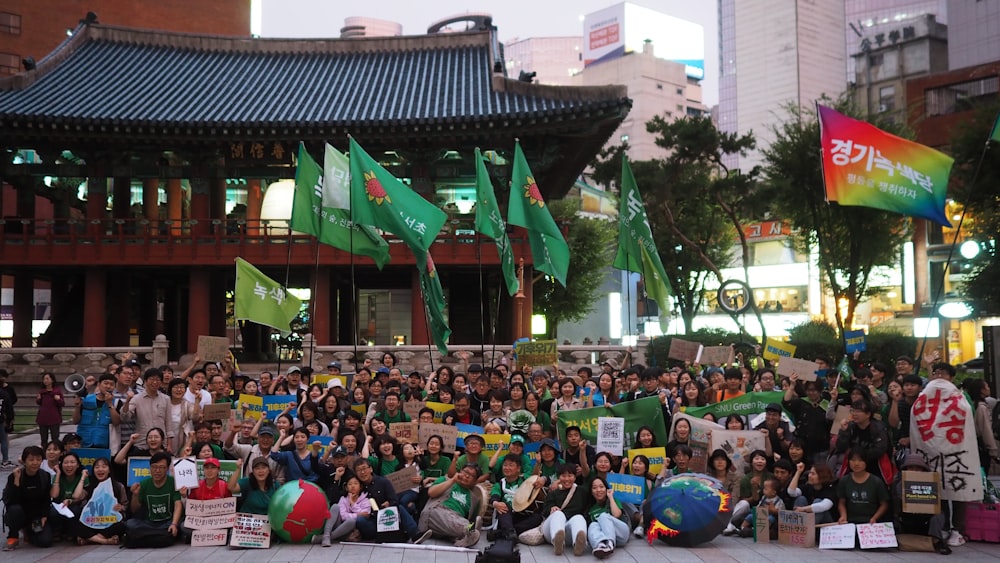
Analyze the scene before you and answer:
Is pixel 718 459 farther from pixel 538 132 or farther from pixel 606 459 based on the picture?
pixel 538 132

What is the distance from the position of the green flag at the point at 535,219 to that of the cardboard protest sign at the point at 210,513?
22.9 ft

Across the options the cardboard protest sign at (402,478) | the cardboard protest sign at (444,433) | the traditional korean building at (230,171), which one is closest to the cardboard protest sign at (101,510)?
the cardboard protest sign at (402,478)

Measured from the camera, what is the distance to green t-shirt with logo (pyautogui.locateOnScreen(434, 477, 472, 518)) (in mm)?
10930

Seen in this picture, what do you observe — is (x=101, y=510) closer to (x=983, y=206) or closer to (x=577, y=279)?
(x=983, y=206)

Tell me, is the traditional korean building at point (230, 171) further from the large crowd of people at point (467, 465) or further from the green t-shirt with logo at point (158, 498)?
the green t-shirt with logo at point (158, 498)

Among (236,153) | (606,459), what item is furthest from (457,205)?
(606,459)

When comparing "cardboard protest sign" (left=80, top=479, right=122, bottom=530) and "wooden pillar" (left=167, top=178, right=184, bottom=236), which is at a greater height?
"wooden pillar" (left=167, top=178, right=184, bottom=236)

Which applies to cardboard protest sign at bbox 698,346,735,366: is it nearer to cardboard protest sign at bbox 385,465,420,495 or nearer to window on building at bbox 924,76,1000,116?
cardboard protest sign at bbox 385,465,420,495

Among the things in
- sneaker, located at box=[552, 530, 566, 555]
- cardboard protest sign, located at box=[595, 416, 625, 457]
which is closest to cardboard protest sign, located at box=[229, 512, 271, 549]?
sneaker, located at box=[552, 530, 566, 555]

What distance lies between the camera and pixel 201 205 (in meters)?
27.4

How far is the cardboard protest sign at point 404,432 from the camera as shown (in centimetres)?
1179

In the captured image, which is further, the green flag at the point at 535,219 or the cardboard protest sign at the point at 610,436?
the green flag at the point at 535,219

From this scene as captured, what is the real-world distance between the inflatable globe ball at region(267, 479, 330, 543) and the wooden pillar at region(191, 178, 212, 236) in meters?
17.8

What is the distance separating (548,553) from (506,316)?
19.5 metres
